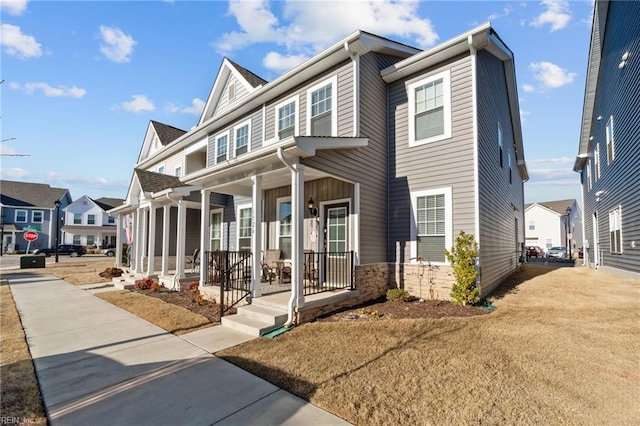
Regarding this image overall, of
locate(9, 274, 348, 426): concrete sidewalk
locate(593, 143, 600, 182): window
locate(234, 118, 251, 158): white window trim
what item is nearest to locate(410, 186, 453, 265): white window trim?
locate(9, 274, 348, 426): concrete sidewalk

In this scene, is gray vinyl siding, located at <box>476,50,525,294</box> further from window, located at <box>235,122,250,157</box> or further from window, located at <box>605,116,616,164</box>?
window, located at <box>235,122,250,157</box>

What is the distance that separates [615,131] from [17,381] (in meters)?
16.6

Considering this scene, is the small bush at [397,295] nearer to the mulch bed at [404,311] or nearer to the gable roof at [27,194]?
the mulch bed at [404,311]

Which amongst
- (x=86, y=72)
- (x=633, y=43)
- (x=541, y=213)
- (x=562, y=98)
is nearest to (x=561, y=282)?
(x=633, y=43)

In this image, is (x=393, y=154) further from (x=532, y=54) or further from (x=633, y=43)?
(x=633, y=43)

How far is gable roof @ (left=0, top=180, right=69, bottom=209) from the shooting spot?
37625 millimetres

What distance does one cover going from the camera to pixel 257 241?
22.6 feet

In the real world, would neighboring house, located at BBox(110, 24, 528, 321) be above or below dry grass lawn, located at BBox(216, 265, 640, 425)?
above

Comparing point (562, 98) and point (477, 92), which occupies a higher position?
point (562, 98)

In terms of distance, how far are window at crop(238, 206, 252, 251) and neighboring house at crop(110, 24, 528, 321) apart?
1003 millimetres

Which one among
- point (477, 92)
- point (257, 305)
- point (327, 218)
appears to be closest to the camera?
point (257, 305)

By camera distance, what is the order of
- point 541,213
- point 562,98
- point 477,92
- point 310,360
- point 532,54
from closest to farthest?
1. point 310,360
2. point 477,92
3. point 532,54
4. point 562,98
5. point 541,213

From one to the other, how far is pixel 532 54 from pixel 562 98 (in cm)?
458

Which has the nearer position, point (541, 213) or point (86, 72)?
point (86, 72)
